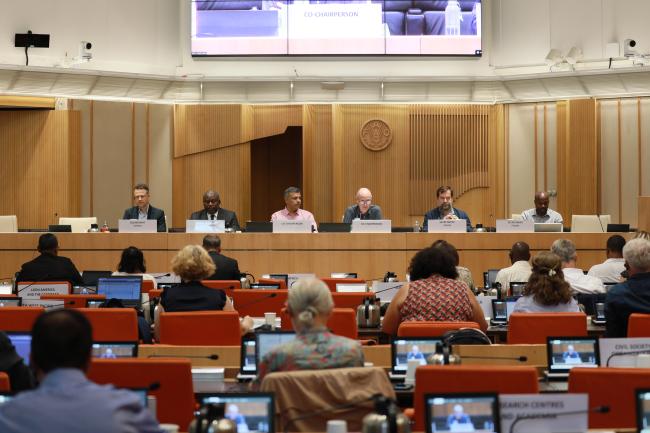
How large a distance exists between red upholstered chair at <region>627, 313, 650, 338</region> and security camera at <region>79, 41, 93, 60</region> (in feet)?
36.1

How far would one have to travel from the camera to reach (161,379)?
4.52 meters

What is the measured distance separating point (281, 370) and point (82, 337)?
1342 millimetres

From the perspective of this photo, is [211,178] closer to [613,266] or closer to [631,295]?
[613,266]

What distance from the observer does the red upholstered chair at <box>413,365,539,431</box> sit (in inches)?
166

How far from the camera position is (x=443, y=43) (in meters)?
16.3

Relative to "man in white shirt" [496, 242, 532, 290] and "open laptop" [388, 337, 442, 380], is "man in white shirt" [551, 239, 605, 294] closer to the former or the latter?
"man in white shirt" [496, 242, 532, 290]

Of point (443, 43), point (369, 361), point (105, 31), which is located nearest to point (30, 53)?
point (105, 31)

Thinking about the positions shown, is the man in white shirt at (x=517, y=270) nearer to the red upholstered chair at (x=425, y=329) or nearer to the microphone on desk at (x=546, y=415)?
the red upholstered chair at (x=425, y=329)

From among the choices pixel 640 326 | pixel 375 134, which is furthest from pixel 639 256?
pixel 375 134

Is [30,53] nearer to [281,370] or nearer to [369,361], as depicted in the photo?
[369,361]

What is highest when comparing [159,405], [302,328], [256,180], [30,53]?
[30,53]

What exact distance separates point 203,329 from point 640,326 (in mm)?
2598

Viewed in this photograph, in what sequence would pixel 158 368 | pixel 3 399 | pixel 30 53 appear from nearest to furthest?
pixel 3 399, pixel 158 368, pixel 30 53

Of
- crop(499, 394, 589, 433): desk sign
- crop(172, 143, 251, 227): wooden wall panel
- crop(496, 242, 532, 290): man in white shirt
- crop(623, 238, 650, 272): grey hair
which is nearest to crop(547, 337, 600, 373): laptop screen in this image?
crop(623, 238, 650, 272): grey hair
